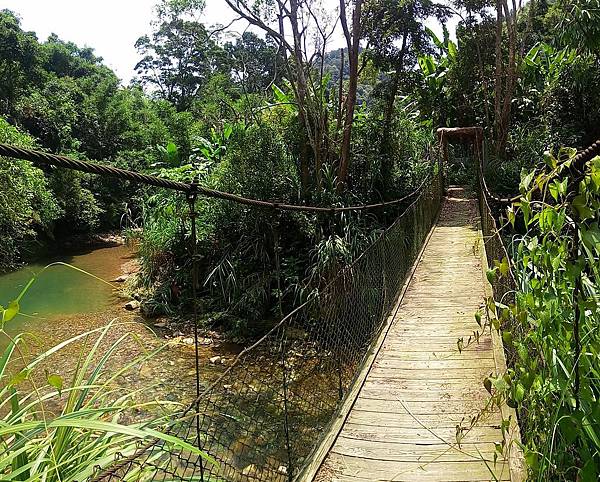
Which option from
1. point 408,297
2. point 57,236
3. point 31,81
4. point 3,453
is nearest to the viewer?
point 3,453

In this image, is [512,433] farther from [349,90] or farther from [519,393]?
[349,90]

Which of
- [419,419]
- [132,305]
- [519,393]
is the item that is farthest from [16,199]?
[519,393]

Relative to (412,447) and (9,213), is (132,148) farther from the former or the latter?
(412,447)

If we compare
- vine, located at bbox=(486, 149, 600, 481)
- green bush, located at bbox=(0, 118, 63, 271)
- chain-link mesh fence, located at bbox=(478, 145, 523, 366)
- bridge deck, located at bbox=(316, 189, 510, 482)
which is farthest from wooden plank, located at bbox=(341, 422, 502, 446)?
green bush, located at bbox=(0, 118, 63, 271)

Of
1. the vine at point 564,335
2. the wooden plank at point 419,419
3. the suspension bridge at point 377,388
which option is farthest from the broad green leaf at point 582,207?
the wooden plank at point 419,419

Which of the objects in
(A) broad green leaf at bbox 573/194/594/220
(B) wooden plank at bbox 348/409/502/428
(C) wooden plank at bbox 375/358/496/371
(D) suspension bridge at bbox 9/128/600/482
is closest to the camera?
(A) broad green leaf at bbox 573/194/594/220

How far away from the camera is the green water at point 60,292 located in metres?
6.32

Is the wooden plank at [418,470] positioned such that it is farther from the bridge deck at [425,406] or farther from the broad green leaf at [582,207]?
the broad green leaf at [582,207]

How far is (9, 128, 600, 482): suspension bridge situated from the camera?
1268 millimetres

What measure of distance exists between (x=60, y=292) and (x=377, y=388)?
22.8ft

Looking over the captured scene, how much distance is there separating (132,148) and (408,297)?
44.8ft

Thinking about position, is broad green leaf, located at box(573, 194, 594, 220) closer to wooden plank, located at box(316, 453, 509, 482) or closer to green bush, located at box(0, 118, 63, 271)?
wooden plank, located at box(316, 453, 509, 482)

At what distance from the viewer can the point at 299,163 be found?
6.70 meters

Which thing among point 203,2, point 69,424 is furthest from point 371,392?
point 203,2
